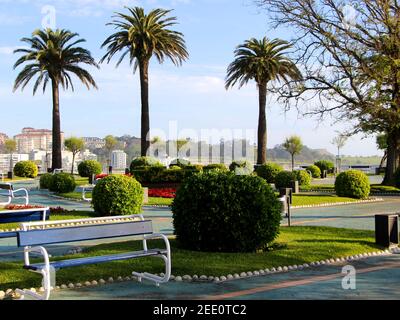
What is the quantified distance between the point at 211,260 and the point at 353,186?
642 inches

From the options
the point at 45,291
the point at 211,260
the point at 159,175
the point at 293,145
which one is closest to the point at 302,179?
the point at 159,175

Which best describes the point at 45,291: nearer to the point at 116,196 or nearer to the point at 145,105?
the point at 116,196

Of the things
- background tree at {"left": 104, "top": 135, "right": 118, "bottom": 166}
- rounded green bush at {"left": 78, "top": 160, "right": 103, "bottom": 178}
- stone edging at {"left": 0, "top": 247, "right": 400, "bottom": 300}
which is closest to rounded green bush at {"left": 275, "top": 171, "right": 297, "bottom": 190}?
rounded green bush at {"left": 78, "top": 160, "right": 103, "bottom": 178}

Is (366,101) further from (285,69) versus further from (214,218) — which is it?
(285,69)

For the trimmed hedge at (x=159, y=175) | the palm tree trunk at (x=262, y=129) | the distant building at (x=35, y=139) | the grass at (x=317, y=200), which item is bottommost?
the grass at (x=317, y=200)

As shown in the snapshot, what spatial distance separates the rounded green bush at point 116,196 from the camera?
14852 millimetres

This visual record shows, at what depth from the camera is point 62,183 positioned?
24.0 metres

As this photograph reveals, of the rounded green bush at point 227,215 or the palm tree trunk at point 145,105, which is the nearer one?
the rounded green bush at point 227,215

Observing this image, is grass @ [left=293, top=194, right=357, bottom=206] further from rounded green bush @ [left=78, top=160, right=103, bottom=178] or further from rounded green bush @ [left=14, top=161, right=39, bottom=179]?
rounded green bush @ [left=14, top=161, right=39, bottom=179]

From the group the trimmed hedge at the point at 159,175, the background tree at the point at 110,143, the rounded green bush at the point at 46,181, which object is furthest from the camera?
the background tree at the point at 110,143

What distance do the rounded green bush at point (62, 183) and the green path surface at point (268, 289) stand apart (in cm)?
1789

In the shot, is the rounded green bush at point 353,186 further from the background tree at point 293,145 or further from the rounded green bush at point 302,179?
the background tree at point 293,145

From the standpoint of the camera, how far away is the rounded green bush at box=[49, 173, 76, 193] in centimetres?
2402

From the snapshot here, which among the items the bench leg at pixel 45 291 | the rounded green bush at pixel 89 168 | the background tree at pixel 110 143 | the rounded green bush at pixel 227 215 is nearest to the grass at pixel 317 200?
the rounded green bush at pixel 227 215
